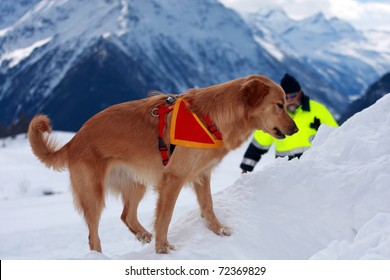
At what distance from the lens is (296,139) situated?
8984mm

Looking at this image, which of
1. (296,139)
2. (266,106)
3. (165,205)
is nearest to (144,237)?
(165,205)

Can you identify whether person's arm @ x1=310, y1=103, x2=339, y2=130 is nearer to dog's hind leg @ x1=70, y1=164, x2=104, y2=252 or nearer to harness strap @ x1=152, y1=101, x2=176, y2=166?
harness strap @ x1=152, y1=101, x2=176, y2=166

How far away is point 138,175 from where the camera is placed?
607cm

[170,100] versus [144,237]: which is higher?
[170,100]

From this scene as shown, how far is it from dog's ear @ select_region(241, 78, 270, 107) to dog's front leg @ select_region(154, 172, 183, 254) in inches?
49.5

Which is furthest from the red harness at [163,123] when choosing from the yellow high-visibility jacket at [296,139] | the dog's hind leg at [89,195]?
the yellow high-visibility jacket at [296,139]

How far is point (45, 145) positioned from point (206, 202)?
2382 mm

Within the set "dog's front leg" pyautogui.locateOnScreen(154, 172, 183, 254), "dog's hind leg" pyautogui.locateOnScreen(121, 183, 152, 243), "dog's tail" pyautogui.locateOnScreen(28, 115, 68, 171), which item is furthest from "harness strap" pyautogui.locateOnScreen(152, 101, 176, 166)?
"dog's tail" pyautogui.locateOnScreen(28, 115, 68, 171)

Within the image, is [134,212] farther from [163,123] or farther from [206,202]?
[163,123]

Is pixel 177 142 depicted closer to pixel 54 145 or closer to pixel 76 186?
pixel 76 186

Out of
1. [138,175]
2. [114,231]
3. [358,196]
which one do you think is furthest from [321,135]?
[114,231]

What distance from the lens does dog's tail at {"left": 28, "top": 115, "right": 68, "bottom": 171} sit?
6367 mm

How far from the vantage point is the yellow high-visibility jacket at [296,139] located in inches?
352

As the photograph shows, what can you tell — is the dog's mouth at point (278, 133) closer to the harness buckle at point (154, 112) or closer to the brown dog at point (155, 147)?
the brown dog at point (155, 147)
